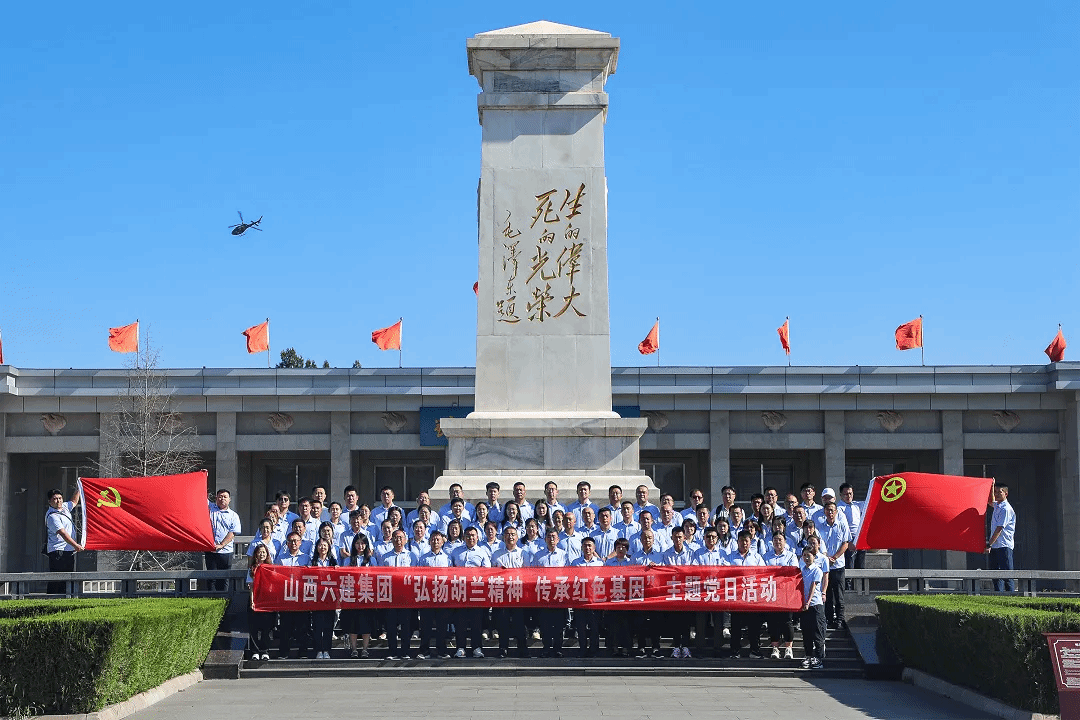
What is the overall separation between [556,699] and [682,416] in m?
25.3

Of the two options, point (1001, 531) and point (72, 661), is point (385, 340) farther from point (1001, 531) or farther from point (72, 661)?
point (72, 661)

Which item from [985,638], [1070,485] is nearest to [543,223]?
[985,638]

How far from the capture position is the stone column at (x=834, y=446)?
36.0 meters

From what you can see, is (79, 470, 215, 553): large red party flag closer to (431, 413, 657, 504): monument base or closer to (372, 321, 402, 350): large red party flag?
(431, 413, 657, 504): monument base

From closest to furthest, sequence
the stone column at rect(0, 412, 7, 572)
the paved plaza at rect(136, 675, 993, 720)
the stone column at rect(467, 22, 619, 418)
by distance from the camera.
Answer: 1. the paved plaza at rect(136, 675, 993, 720)
2. the stone column at rect(467, 22, 619, 418)
3. the stone column at rect(0, 412, 7, 572)

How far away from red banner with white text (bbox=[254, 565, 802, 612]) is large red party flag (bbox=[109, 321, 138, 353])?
2359 cm

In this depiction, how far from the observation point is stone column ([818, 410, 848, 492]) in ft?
118

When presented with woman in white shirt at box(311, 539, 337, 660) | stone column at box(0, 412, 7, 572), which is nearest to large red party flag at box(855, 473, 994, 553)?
woman in white shirt at box(311, 539, 337, 660)

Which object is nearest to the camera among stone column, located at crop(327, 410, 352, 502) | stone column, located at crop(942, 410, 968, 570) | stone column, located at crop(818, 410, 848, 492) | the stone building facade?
the stone building facade

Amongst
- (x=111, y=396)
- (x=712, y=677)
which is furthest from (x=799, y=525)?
(x=111, y=396)

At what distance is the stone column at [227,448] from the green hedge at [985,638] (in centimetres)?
2553

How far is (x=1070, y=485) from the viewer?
3519 centimetres

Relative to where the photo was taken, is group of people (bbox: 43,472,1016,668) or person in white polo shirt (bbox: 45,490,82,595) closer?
group of people (bbox: 43,472,1016,668)

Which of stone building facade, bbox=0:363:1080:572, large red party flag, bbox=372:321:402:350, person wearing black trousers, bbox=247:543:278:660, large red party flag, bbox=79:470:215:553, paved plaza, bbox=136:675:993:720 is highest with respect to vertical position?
large red party flag, bbox=372:321:402:350
